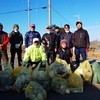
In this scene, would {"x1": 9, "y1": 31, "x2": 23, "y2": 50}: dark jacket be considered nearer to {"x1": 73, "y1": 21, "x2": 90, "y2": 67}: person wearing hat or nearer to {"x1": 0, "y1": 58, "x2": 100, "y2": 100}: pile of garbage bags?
{"x1": 73, "y1": 21, "x2": 90, "y2": 67}: person wearing hat

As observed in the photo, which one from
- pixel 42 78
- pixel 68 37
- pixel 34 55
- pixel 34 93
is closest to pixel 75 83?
pixel 42 78

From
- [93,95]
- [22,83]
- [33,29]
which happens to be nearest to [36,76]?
[22,83]

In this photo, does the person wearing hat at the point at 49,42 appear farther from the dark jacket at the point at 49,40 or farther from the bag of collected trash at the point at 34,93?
the bag of collected trash at the point at 34,93

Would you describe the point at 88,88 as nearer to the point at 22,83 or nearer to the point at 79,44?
the point at 22,83

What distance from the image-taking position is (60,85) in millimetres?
7016

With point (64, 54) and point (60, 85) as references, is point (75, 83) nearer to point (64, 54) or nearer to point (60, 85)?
point (60, 85)

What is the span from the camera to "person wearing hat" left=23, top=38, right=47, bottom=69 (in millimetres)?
8812

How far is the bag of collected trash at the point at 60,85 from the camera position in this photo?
6.98 metres

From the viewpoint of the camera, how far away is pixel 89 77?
8156 mm

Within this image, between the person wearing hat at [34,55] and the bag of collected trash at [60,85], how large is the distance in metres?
1.70

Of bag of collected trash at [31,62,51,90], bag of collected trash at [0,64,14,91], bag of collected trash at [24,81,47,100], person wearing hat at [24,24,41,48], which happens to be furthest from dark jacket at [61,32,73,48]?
bag of collected trash at [24,81,47,100]

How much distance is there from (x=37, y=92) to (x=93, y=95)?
1.46 metres

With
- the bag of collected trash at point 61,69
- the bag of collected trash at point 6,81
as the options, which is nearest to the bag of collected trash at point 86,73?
the bag of collected trash at point 61,69

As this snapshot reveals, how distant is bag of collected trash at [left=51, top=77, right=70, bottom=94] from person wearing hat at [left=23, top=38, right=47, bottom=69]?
1.70m
